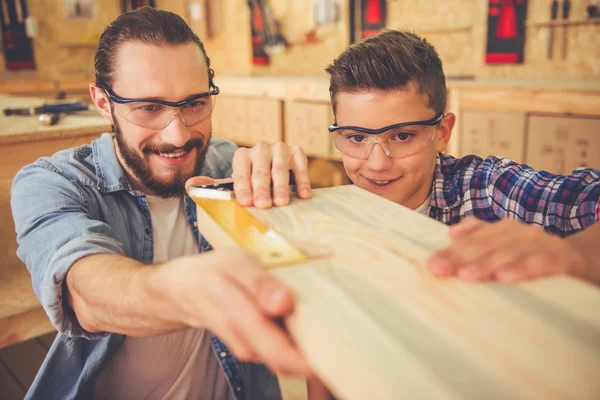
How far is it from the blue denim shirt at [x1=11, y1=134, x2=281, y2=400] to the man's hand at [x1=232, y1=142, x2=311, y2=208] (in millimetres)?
339

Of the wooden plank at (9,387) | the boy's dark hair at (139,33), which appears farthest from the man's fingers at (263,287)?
the wooden plank at (9,387)

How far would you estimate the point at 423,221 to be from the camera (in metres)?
0.93

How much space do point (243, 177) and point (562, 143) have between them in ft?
8.89

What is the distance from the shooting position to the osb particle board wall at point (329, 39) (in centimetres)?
388

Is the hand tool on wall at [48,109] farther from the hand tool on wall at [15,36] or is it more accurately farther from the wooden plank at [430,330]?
the hand tool on wall at [15,36]

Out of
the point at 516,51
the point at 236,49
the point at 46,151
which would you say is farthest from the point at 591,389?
the point at 236,49

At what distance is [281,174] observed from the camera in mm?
1170

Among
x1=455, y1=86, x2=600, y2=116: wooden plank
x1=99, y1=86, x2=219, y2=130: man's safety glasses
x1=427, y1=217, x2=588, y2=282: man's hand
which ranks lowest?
x1=427, y1=217, x2=588, y2=282: man's hand

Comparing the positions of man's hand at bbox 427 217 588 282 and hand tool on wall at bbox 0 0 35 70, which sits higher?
hand tool on wall at bbox 0 0 35 70

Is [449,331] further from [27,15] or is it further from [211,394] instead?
[27,15]

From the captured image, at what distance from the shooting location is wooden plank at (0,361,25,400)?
279 centimetres

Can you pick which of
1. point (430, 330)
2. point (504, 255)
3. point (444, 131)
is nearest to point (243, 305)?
point (430, 330)

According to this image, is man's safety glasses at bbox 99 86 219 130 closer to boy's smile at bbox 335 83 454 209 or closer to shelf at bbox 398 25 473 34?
boy's smile at bbox 335 83 454 209

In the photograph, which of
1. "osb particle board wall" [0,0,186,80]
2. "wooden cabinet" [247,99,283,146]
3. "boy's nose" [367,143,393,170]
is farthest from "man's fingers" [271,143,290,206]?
"osb particle board wall" [0,0,186,80]
